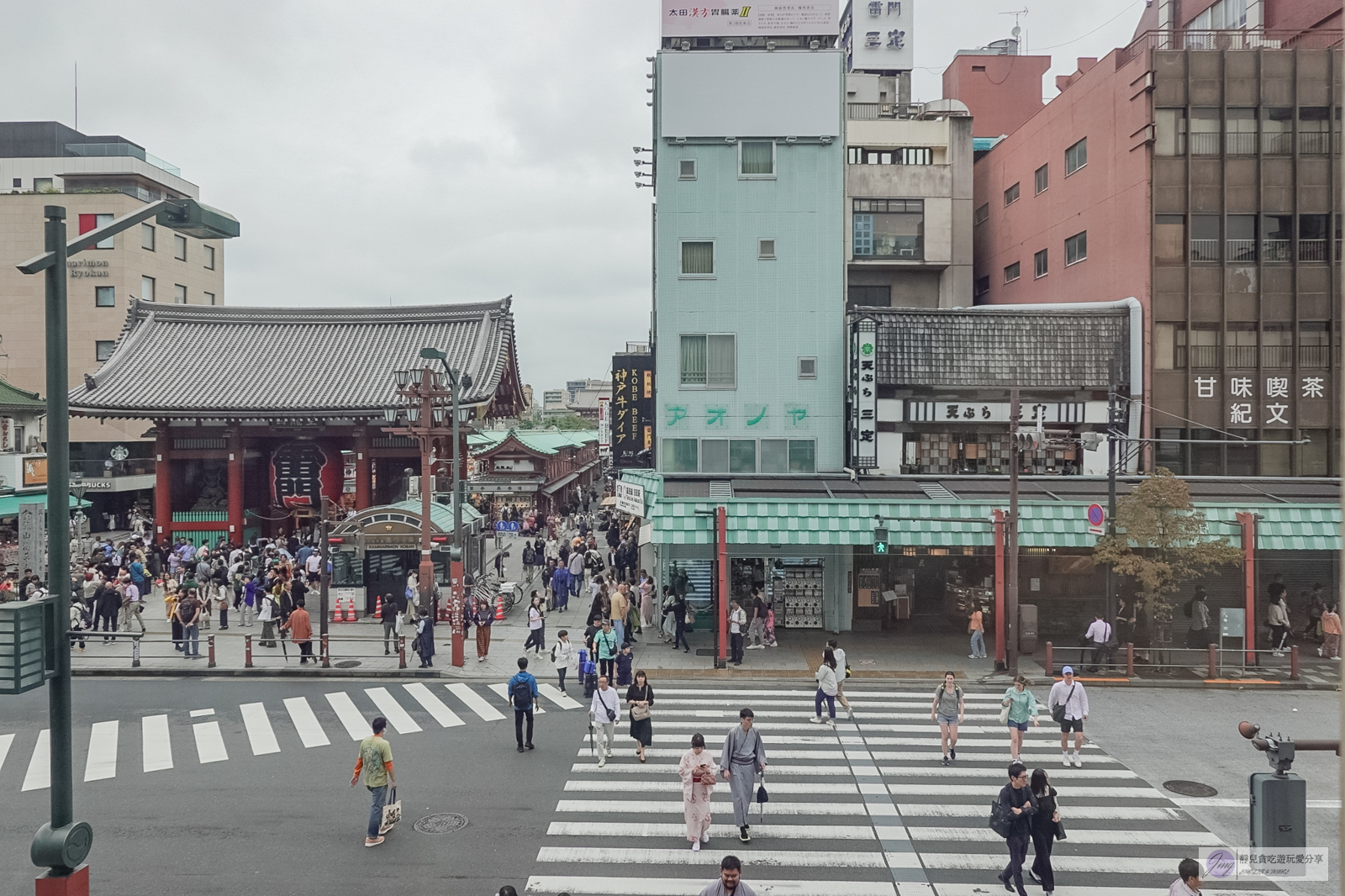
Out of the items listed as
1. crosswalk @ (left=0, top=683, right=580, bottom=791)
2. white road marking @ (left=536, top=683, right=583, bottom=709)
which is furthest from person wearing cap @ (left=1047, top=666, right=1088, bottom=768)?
crosswalk @ (left=0, top=683, right=580, bottom=791)

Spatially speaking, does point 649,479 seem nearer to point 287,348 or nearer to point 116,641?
point 116,641

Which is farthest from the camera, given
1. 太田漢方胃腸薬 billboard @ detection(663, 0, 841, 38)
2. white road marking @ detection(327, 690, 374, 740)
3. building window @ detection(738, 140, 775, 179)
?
building window @ detection(738, 140, 775, 179)

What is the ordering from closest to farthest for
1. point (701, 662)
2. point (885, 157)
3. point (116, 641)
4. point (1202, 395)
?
point (701, 662) < point (116, 641) < point (1202, 395) < point (885, 157)

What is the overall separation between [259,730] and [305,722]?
0.86 metres

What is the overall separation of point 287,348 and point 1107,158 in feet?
119

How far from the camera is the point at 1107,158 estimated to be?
95.3 feet

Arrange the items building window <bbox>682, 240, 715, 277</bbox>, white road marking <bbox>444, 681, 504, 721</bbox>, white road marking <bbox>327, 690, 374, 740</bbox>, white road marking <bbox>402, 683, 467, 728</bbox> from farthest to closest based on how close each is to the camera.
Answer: building window <bbox>682, 240, 715, 277</bbox>, white road marking <bbox>444, 681, 504, 721</bbox>, white road marking <bbox>402, 683, 467, 728</bbox>, white road marking <bbox>327, 690, 374, 740</bbox>

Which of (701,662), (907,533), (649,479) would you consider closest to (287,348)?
(649,479)

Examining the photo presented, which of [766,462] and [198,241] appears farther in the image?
[198,241]

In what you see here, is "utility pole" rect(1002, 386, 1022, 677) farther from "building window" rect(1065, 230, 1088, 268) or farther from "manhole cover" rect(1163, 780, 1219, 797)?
"building window" rect(1065, 230, 1088, 268)

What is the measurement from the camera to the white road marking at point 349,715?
16.5 metres

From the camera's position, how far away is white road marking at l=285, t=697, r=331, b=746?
52.6ft

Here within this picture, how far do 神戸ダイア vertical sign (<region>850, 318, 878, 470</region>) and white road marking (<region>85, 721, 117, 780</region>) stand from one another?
20.2 metres

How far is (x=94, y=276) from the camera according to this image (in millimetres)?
52281
